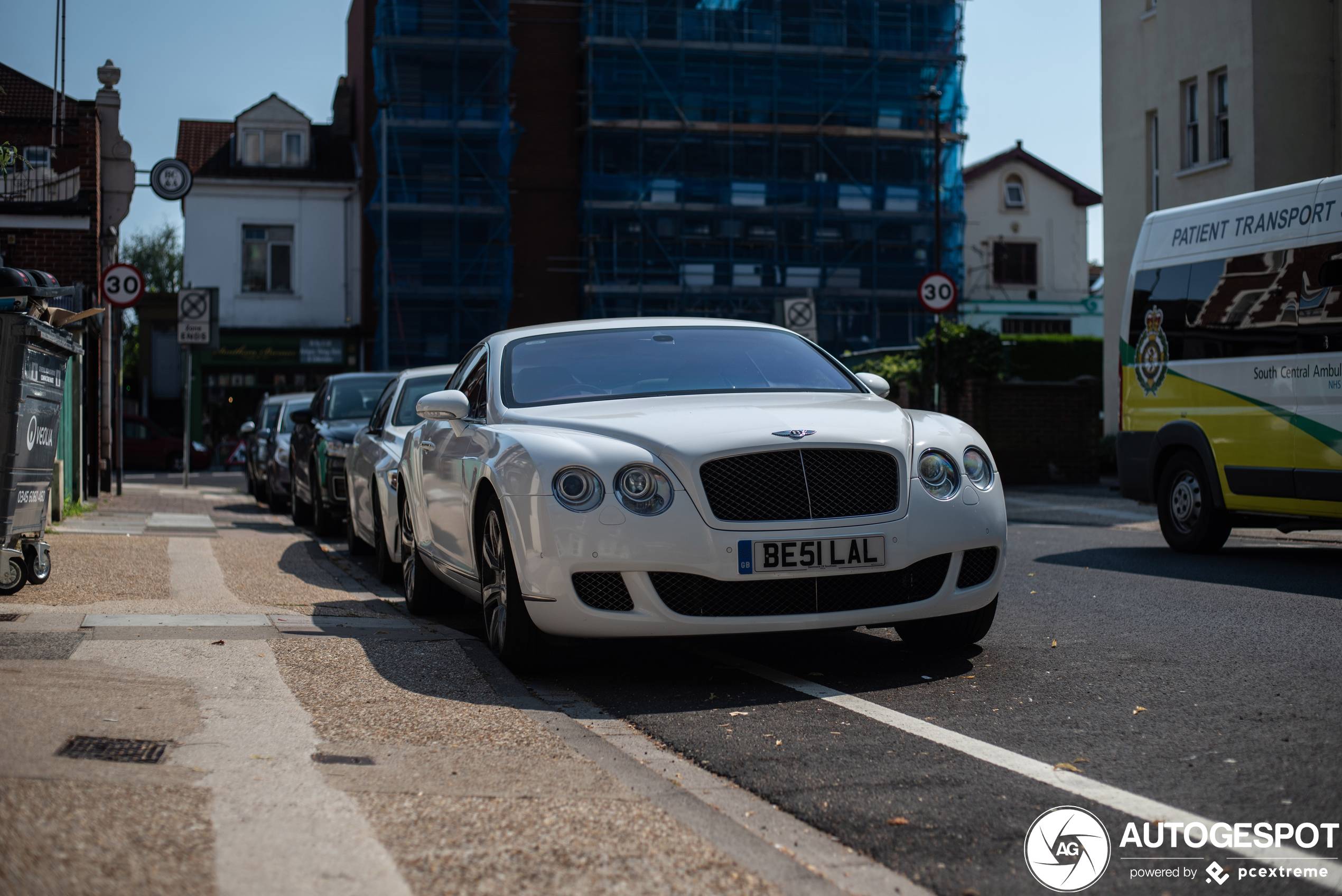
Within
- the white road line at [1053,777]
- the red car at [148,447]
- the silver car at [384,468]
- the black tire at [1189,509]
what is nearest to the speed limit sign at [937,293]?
the black tire at [1189,509]

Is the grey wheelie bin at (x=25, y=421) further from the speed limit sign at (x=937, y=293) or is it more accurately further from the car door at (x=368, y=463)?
the speed limit sign at (x=937, y=293)

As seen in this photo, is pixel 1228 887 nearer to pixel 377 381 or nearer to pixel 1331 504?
pixel 1331 504

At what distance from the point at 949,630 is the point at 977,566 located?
0.38 m

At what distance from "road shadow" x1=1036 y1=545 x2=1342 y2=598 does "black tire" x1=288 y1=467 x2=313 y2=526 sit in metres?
8.30

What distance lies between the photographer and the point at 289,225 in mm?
45344

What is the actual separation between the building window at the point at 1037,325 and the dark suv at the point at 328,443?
39.2 m

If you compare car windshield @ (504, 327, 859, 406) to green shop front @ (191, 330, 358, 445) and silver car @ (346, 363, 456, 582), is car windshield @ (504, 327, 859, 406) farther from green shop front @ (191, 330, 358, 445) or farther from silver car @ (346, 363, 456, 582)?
green shop front @ (191, 330, 358, 445)

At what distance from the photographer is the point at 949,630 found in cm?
607

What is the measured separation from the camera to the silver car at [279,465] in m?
17.8

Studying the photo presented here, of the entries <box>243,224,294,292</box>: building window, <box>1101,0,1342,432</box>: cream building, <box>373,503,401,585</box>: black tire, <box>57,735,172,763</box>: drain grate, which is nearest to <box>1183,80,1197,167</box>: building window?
<box>1101,0,1342,432</box>: cream building

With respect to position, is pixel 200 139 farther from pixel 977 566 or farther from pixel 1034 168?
pixel 977 566

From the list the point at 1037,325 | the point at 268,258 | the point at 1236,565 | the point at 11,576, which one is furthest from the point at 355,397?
the point at 1037,325

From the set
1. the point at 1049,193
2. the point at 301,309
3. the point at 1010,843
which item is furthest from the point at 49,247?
the point at 1049,193
